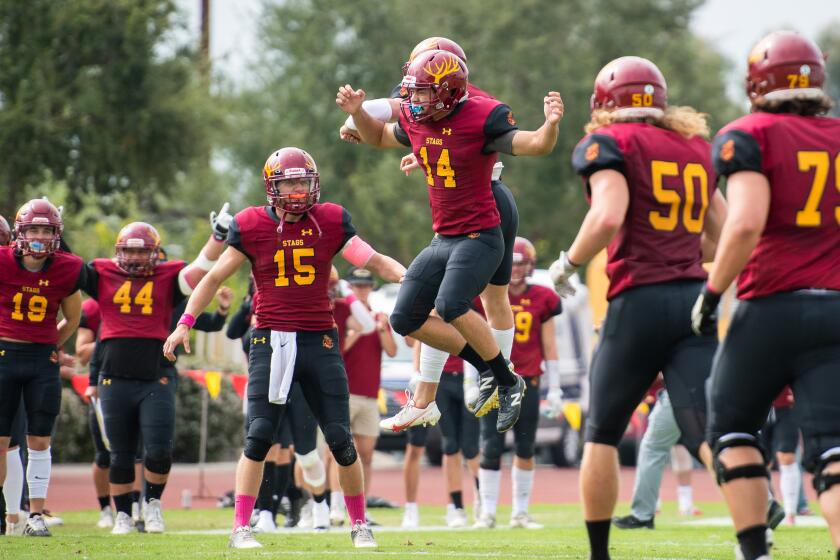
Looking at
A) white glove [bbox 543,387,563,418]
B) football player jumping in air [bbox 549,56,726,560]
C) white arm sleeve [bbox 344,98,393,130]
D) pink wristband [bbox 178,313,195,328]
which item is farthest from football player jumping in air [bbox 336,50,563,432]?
white glove [bbox 543,387,563,418]

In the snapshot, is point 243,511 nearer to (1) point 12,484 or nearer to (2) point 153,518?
(2) point 153,518

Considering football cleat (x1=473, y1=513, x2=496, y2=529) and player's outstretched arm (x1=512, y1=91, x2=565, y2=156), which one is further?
football cleat (x1=473, y1=513, x2=496, y2=529)

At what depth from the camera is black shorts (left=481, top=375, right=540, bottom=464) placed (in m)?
12.3

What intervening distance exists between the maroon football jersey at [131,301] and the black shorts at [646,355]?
530 cm

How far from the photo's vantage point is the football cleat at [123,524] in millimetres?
10656

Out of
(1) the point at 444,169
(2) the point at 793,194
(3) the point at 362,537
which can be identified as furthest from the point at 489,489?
(2) the point at 793,194

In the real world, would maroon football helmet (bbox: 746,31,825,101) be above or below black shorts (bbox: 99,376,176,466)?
above

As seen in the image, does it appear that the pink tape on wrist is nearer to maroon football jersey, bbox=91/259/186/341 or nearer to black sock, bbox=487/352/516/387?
black sock, bbox=487/352/516/387

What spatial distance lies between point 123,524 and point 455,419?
3.73 meters

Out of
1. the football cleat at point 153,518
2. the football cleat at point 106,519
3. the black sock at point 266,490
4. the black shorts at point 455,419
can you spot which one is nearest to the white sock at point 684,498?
the black shorts at point 455,419

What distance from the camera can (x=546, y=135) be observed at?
756cm

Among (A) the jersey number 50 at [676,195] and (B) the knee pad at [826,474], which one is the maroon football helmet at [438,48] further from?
(B) the knee pad at [826,474]

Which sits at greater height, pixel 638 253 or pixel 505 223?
pixel 505 223

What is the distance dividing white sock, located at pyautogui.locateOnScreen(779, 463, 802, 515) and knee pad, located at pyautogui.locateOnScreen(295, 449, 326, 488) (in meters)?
4.68
